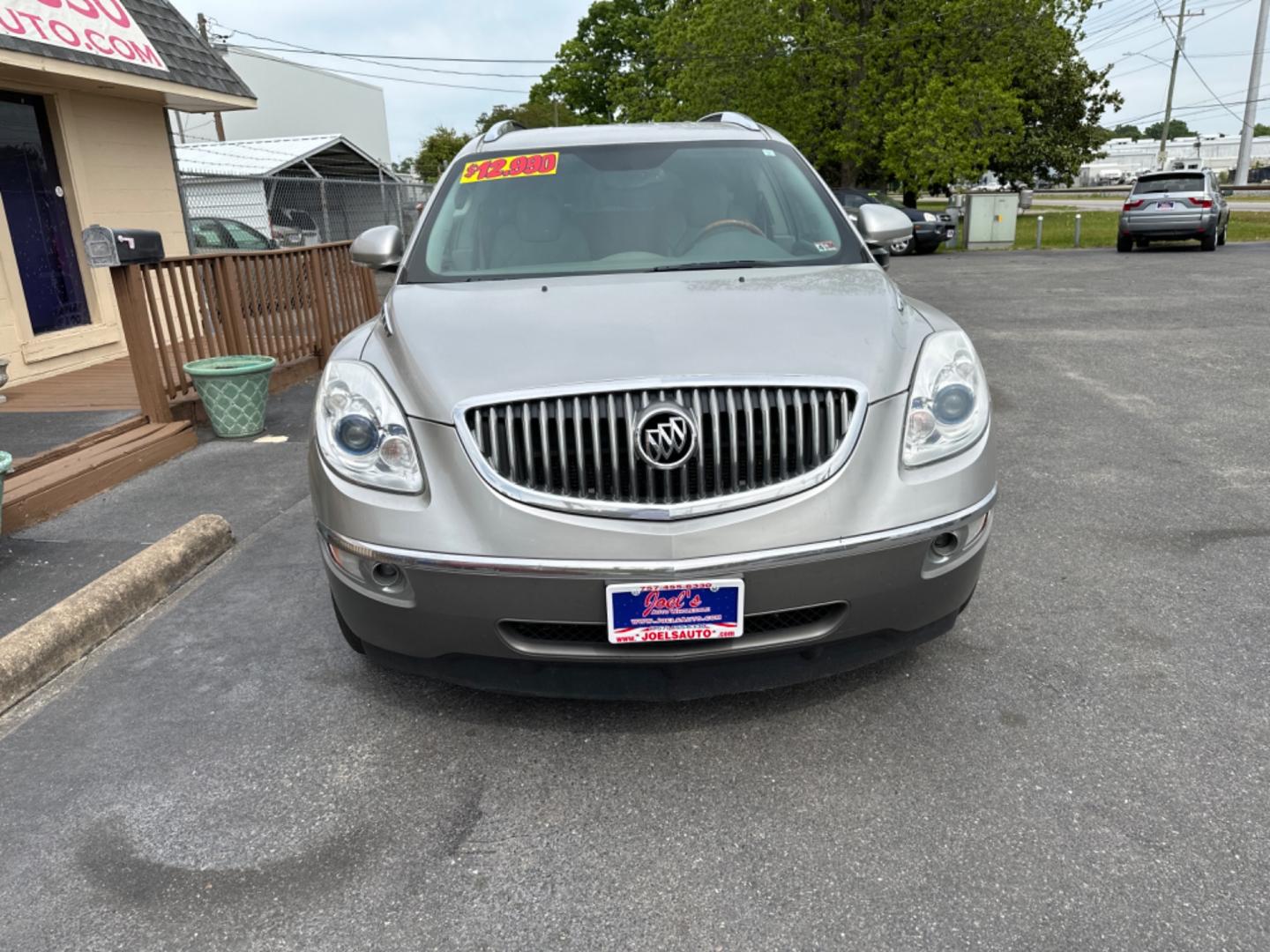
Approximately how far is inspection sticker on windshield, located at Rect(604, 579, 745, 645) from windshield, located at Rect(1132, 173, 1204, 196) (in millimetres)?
20334

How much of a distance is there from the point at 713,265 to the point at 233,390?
4034 mm

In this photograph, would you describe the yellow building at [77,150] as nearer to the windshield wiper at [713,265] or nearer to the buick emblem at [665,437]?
the windshield wiper at [713,265]

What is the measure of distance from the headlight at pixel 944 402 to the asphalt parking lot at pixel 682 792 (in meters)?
0.82

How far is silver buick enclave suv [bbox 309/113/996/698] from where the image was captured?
2.33 metres

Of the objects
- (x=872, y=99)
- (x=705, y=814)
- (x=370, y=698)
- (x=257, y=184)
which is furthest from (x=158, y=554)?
(x=872, y=99)

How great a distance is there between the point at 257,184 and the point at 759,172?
1627 cm

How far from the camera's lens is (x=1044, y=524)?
169 inches

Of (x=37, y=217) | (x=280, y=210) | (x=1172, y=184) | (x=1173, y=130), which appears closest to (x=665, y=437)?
(x=37, y=217)

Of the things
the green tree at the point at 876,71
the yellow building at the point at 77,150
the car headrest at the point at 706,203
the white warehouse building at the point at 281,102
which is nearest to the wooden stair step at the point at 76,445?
the yellow building at the point at 77,150

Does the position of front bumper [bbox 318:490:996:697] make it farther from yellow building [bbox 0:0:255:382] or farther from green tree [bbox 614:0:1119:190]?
green tree [bbox 614:0:1119:190]

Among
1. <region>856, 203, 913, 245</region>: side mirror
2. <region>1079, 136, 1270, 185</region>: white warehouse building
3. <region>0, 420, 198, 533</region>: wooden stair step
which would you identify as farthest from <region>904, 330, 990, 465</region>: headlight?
<region>1079, 136, 1270, 185</region>: white warehouse building

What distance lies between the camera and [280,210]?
18031mm

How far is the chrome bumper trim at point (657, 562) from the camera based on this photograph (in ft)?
7.52

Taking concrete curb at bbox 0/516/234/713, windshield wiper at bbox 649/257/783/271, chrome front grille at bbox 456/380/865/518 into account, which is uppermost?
windshield wiper at bbox 649/257/783/271
